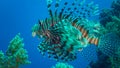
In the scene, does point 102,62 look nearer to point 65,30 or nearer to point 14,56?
point 14,56

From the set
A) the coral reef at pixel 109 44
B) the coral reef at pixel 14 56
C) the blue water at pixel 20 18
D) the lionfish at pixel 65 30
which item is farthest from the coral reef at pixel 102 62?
the blue water at pixel 20 18

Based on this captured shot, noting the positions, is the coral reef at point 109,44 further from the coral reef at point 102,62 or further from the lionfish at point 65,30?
the coral reef at point 102,62

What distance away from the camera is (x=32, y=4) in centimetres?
910

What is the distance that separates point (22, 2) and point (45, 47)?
20.2 ft

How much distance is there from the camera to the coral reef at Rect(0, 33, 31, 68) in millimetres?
4430

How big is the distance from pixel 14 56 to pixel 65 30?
6.69ft

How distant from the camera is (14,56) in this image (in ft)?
14.6

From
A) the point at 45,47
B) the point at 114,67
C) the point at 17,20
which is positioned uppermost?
the point at 17,20

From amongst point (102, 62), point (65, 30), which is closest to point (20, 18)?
point (102, 62)

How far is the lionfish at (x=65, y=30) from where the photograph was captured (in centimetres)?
270

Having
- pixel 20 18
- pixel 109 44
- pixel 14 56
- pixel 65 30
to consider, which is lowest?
pixel 109 44

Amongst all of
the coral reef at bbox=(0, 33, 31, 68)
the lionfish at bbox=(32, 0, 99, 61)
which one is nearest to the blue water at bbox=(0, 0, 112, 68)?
the coral reef at bbox=(0, 33, 31, 68)

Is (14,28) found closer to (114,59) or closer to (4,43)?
(4,43)

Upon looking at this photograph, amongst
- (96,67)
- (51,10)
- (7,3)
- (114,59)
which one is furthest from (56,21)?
(7,3)
